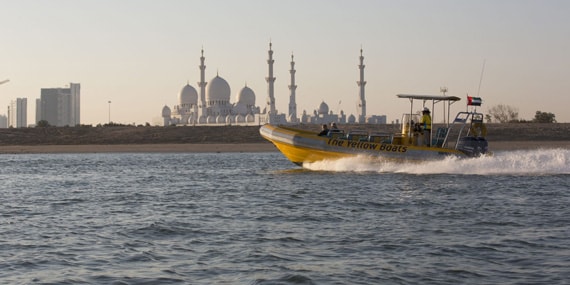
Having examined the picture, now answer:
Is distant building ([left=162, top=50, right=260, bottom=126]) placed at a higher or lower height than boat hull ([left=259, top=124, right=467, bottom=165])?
higher

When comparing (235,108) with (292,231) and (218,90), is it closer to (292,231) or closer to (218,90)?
(218,90)

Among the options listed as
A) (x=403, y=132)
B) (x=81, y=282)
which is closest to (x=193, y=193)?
(x=403, y=132)

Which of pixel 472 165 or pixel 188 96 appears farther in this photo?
pixel 188 96

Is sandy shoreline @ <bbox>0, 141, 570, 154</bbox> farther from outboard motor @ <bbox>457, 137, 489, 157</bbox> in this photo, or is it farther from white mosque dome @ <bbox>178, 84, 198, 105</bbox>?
white mosque dome @ <bbox>178, 84, 198, 105</bbox>

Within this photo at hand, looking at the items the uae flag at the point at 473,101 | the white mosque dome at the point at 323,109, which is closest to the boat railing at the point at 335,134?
the uae flag at the point at 473,101

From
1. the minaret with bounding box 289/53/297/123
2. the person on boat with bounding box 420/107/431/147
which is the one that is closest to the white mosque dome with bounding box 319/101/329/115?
the minaret with bounding box 289/53/297/123

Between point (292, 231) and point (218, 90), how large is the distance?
4505 inches

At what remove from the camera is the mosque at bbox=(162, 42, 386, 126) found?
388ft

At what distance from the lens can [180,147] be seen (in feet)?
207

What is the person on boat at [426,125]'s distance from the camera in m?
28.3

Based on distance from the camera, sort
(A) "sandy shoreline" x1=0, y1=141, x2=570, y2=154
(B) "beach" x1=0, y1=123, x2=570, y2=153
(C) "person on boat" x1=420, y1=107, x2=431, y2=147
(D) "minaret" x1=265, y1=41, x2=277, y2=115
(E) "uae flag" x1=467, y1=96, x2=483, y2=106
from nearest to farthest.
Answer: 1. (E) "uae flag" x1=467, y1=96, x2=483, y2=106
2. (C) "person on boat" x1=420, y1=107, x2=431, y2=147
3. (A) "sandy shoreline" x1=0, y1=141, x2=570, y2=154
4. (B) "beach" x1=0, y1=123, x2=570, y2=153
5. (D) "minaret" x1=265, y1=41, x2=277, y2=115

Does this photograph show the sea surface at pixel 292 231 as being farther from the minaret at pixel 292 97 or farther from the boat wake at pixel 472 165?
the minaret at pixel 292 97

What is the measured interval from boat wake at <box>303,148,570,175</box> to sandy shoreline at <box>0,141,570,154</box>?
92.7ft

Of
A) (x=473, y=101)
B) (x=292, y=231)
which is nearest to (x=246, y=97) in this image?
(x=473, y=101)
